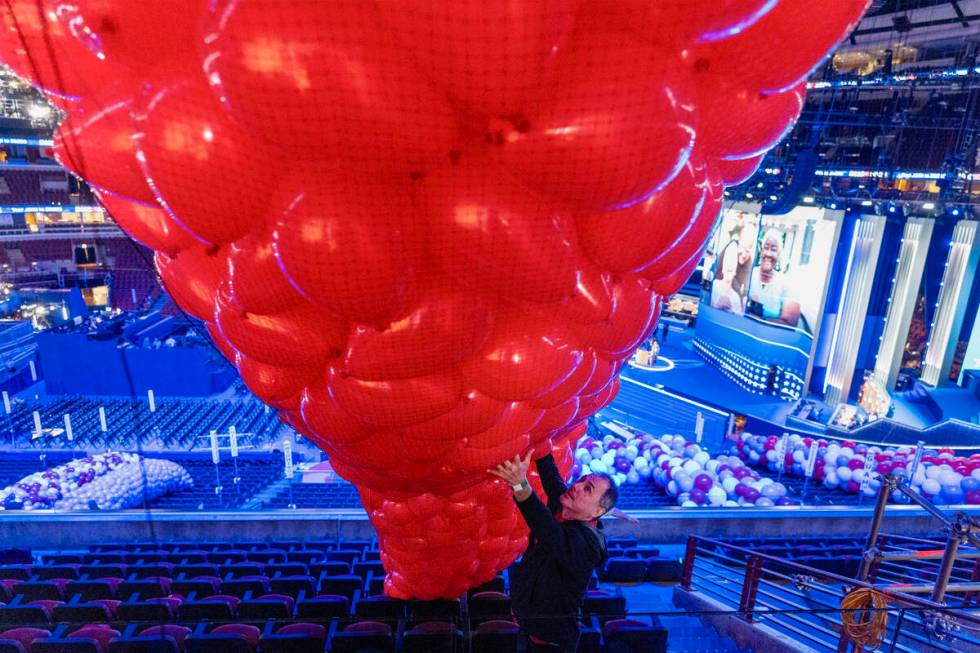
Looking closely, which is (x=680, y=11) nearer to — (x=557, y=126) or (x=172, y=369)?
(x=557, y=126)

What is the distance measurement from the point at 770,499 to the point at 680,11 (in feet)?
20.8

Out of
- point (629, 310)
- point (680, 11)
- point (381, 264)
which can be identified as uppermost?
point (680, 11)

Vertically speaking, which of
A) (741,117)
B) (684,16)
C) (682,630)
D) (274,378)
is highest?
(684,16)

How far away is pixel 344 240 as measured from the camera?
1154 millimetres

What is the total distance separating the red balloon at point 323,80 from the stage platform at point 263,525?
3.96 metres

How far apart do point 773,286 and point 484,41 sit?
1428 cm

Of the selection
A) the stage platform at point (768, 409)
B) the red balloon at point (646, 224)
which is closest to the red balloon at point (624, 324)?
the red balloon at point (646, 224)

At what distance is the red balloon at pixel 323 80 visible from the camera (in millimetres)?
943

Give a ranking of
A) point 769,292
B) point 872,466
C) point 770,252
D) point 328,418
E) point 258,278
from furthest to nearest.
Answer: point 769,292 → point 770,252 → point 872,466 → point 328,418 → point 258,278

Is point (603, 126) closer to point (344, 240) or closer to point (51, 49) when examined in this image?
point (344, 240)

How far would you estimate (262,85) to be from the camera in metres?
0.97

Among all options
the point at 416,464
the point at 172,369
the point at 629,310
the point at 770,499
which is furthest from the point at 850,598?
the point at 172,369

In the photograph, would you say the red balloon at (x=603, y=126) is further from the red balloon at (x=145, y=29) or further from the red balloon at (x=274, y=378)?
the red balloon at (x=274, y=378)

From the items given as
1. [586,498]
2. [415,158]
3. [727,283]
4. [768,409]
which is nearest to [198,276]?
[415,158]
